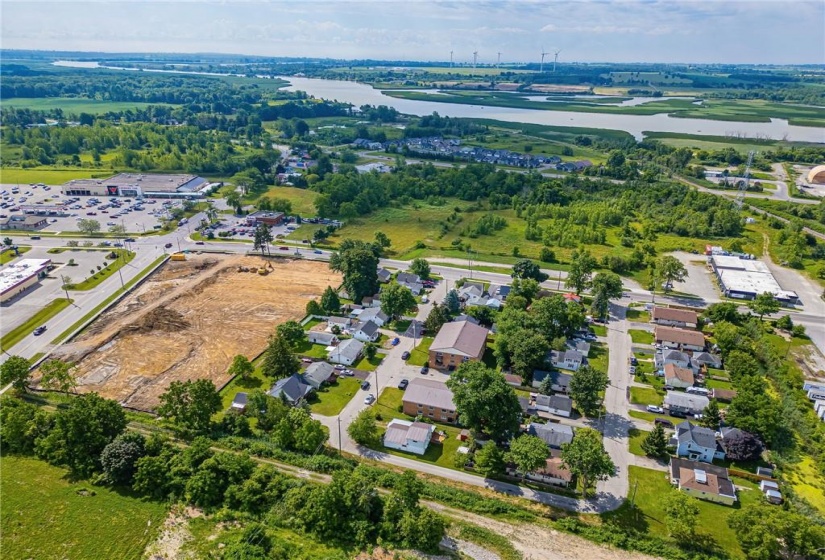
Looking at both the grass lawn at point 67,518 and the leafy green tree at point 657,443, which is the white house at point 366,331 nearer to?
the grass lawn at point 67,518

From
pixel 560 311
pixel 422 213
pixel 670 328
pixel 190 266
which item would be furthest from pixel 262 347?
pixel 422 213

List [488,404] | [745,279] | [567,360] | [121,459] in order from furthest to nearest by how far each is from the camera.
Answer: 1. [745,279]
2. [567,360]
3. [488,404]
4. [121,459]

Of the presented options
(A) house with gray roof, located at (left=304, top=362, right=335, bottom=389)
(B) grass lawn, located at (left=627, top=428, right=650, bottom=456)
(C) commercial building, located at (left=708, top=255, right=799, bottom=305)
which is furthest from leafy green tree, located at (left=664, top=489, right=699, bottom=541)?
(C) commercial building, located at (left=708, top=255, right=799, bottom=305)

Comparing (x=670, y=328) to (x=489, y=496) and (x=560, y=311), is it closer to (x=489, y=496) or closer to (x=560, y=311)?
(x=560, y=311)

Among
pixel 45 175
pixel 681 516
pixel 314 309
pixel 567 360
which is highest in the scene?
pixel 681 516

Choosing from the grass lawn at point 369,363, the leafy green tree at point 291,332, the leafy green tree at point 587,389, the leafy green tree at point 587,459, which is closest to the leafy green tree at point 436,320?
the grass lawn at point 369,363

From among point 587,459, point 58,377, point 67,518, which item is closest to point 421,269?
point 587,459

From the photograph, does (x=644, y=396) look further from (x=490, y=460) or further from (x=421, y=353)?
(x=421, y=353)

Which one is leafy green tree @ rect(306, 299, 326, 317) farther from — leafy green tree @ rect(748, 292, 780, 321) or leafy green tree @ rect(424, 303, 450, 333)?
leafy green tree @ rect(748, 292, 780, 321)
